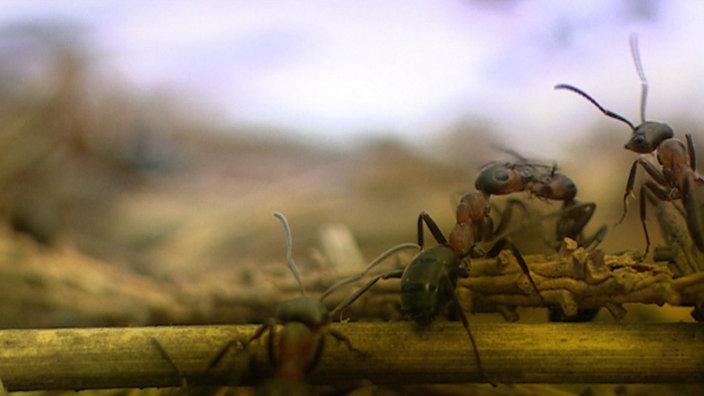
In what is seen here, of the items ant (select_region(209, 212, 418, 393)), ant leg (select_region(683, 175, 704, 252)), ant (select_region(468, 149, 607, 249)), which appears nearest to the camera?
ant (select_region(209, 212, 418, 393))

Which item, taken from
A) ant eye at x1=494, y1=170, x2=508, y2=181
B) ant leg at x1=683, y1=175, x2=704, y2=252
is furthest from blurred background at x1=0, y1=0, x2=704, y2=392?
ant leg at x1=683, y1=175, x2=704, y2=252

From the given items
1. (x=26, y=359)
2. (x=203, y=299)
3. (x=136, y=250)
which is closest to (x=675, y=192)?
(x=203, y=299)

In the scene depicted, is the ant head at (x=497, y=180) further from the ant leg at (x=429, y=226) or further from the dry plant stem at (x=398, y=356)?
the dry plant stem at (x=398, y=356)

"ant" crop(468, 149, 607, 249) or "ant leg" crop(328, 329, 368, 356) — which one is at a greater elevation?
"ant" crop(468, 149, 607, 249)

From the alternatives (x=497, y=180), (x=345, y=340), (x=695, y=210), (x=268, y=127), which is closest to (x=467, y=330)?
(x=345, y=340)

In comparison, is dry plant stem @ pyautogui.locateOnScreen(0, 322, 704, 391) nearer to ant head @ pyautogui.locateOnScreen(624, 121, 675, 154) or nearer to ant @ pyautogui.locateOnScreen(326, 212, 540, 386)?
ant @ pyautogui.locateOnScreen(326, 212, 540, 386)
